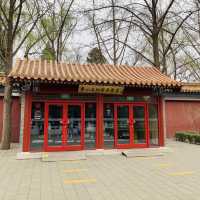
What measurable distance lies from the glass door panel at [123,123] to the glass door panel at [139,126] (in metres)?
0.37

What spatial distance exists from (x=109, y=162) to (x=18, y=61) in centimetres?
593

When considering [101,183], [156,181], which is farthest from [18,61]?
[156,181]

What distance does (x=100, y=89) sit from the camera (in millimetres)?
8977

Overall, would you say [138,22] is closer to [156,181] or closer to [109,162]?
[109,162]

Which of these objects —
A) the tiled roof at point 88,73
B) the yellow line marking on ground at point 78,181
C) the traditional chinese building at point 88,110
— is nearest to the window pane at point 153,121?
the traditional chinese building at point 88,110

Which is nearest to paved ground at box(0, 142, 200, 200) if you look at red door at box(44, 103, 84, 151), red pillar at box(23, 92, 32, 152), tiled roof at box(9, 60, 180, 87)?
red pillar at box(23, 92, 32, 152)

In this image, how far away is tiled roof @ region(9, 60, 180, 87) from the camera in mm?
8227

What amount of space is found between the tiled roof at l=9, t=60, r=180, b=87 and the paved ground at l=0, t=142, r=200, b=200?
2.87 metres

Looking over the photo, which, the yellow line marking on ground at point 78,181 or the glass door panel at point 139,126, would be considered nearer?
the yellow line marking on ground at point 78,181

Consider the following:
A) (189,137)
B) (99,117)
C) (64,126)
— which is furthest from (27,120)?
(189,137)

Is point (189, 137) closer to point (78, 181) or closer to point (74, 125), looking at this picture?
point (74, 125)

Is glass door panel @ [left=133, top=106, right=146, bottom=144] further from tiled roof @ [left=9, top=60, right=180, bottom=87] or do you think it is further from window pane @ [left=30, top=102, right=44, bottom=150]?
window pane @ [left=30, top=102, right=44, bottom=150]

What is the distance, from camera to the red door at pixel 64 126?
9.14 metres

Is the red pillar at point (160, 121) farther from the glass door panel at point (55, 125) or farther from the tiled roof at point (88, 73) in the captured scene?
the glass door panel at point (55, 125)
